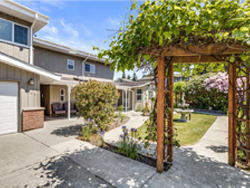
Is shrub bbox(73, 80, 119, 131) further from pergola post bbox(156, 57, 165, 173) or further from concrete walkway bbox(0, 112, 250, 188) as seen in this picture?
pergola post bbox(156, 57, 165, 173)

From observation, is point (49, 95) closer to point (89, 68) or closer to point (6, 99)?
point (89, 68)

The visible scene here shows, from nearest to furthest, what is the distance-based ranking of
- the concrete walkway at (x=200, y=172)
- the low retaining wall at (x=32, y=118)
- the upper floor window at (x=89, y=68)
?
the concrete walkway at (x=200, y=172)
the low retaining wall at (x=32, y=118)
the upper floor window at (x=89, y=68)

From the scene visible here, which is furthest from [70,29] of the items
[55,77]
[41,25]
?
[55,77]

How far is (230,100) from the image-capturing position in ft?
9.90

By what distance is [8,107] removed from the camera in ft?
18.9

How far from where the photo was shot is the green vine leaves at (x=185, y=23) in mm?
1658

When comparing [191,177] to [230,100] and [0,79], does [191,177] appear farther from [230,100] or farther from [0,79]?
[0,79]

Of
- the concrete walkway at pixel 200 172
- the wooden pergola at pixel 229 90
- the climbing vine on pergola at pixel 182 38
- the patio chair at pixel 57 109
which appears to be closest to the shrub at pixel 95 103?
the concrete walkway at pixel 200 172

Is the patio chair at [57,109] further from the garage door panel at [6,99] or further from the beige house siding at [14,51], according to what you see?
the beige house siding at [14,51]

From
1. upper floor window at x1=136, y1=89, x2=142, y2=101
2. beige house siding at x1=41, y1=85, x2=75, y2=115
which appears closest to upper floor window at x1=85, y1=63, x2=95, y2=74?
beige house siding at x1=41, y1=85, x2=75, y2=115

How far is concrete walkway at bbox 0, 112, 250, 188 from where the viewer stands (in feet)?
8.13

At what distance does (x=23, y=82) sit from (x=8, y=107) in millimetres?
1263

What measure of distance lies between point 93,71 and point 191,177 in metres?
11.5

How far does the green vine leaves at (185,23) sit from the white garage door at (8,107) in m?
6.00
